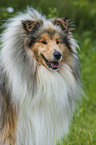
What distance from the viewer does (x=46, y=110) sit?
10.7 feet

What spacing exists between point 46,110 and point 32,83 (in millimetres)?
413

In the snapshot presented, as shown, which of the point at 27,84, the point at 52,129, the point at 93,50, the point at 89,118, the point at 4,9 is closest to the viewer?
the point at 27,84

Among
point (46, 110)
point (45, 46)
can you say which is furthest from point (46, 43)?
point (46, 110)

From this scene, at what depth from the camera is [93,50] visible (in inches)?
353

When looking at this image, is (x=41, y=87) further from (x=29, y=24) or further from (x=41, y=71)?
(x=29, y=24)

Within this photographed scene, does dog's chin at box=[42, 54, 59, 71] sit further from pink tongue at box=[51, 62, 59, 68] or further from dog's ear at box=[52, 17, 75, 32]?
dog's ear at box=[52, 17, 75, 32]

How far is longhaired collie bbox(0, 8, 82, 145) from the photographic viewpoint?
123 inches

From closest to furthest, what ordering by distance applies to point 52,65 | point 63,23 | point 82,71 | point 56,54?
point 56,54 < point 52,65 < point 63,23 < point 82,71

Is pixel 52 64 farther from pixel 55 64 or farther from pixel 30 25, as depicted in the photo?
pixel 30 25

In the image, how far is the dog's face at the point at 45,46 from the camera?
3145mm

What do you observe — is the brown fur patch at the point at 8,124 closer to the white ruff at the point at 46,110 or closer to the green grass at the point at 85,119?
the white ruff at the point at 46,110

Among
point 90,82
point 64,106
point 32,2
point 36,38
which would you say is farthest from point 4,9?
point 64,106

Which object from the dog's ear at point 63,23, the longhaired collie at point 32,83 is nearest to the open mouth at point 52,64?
the longhaired collie at point 32,83

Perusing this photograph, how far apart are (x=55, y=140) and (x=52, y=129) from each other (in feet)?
0.83
